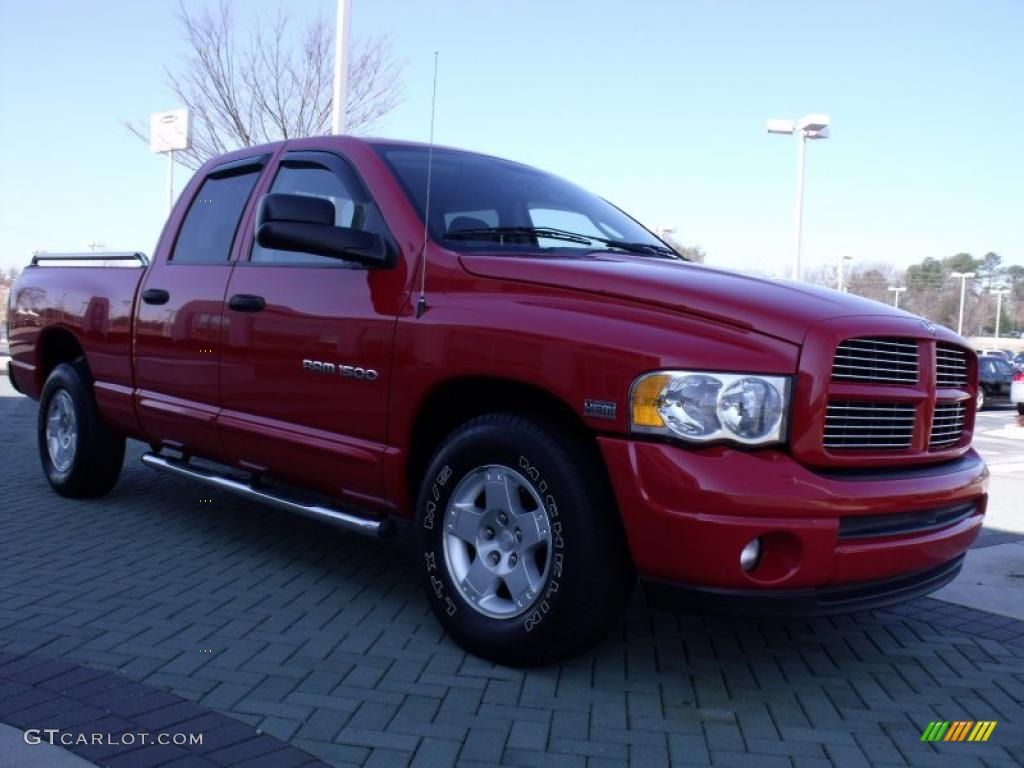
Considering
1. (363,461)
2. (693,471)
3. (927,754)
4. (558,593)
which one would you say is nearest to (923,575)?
(927,754)

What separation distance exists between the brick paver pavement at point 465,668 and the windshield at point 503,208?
→ 1.64 metres

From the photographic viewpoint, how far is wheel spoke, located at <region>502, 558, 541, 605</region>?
132 inches

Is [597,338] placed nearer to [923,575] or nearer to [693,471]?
[693,471]

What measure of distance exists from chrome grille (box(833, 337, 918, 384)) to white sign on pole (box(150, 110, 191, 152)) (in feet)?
49.6

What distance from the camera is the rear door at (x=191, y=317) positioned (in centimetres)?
477

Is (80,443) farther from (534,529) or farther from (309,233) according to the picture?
(534,529)

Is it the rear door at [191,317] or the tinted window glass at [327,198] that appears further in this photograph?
the rear door at [191,317]

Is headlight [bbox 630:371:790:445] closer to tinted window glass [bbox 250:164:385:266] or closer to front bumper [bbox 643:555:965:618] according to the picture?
front bumper [bbox 643:555:965:618]

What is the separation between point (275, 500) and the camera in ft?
14.3

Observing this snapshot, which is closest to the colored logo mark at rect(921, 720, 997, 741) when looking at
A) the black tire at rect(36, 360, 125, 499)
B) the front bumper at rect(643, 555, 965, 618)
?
the front bumper at rect(643, 555, 965, 618)

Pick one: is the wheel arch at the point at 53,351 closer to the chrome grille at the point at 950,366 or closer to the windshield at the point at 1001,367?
the chrome grille at the point at 950,366

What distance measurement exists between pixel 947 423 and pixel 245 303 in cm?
303

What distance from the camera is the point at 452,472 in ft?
11.7

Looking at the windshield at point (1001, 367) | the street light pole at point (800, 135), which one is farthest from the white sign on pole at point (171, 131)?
the windshield at point (1001, 367)
